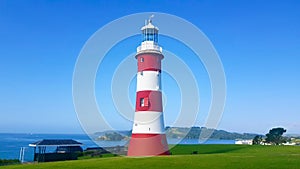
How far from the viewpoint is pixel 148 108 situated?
29156 millimetres

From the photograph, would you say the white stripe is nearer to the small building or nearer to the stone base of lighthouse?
the stone base of lighthouse

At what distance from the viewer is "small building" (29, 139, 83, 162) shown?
118ft

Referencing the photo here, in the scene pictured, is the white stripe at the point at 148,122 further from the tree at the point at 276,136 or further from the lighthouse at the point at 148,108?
the tree at the point at 276,136

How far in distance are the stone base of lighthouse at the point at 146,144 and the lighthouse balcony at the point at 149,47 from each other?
793cm

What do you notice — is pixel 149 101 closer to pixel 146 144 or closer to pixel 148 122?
pixel 148 122

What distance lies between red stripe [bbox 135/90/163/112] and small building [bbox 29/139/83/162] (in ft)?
42.1

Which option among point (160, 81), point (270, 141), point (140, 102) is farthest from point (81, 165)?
point (270, 141)

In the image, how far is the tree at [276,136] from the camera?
235 ft

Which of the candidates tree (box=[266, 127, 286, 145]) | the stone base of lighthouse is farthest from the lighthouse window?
tree (box=[266, 127, 286, 145])

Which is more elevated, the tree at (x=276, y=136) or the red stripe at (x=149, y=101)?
the red stripe at (x=149, y=101)

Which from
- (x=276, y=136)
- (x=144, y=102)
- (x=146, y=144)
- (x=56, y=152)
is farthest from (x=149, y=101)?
(x=276, y=136)

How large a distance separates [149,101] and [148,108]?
64cm

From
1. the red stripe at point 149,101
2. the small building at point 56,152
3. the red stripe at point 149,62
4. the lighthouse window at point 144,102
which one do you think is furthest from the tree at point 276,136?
the lighthouse window at point 144,102

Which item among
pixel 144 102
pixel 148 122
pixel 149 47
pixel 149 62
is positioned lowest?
pixel 148 122
